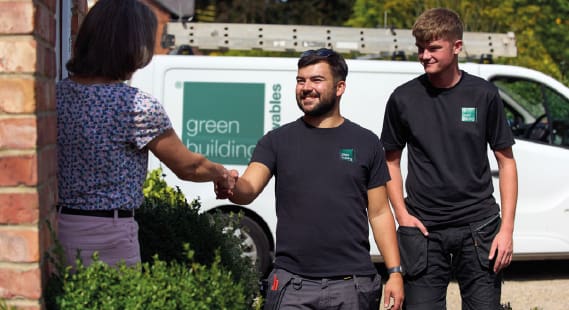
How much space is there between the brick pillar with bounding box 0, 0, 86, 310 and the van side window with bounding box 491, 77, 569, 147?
6469mm

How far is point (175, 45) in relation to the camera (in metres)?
9.39

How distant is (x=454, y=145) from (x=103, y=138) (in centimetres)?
188

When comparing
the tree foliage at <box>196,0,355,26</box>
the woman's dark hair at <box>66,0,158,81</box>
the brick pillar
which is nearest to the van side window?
the woman's dark hair at <box>66,0,158,81</box>

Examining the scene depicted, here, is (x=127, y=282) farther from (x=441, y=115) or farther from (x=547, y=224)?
(x=547, y=224)

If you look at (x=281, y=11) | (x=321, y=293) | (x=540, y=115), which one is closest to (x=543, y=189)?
(x=540, y=115)

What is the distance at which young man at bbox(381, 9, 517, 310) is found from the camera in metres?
4.32

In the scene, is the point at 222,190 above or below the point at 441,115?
below

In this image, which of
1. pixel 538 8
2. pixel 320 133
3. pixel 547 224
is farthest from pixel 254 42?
pixel 538 8

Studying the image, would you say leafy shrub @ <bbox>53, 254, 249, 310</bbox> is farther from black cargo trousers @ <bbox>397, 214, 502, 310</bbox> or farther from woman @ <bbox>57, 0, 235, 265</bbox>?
black cargo trousers @ <bbox>397, 214, 502, 310</bbox>

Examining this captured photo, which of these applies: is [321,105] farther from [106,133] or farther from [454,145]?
[106,133]

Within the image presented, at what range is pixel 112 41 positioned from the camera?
3131mm

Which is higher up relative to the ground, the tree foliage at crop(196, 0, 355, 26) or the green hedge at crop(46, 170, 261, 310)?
the tree foliage at crop(196, 0, 355, 26)

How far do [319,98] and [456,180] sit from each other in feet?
3.09

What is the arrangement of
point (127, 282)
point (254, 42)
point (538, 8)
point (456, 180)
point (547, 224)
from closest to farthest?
1. point (127, 282)
2. point (456, 180)
3. point (547, 224)
4. point (254, 42)
5. point (538, 8)
